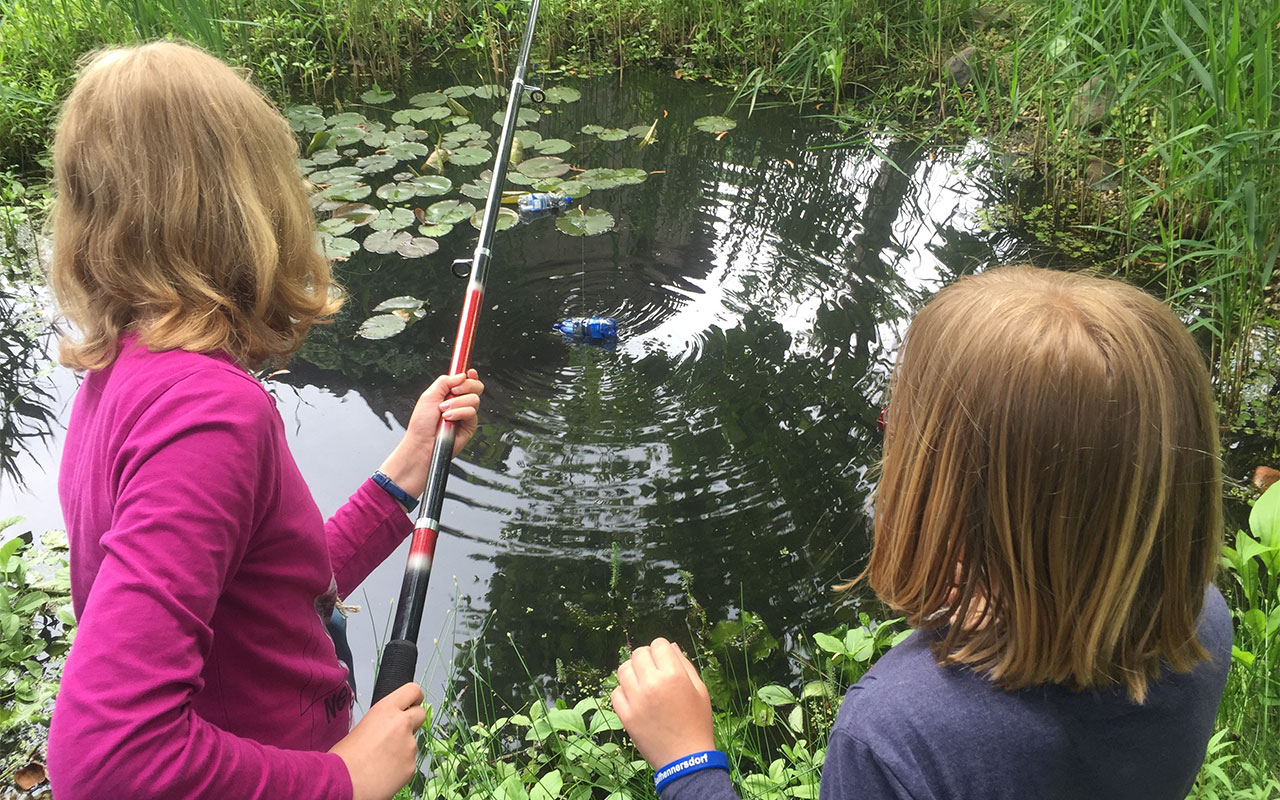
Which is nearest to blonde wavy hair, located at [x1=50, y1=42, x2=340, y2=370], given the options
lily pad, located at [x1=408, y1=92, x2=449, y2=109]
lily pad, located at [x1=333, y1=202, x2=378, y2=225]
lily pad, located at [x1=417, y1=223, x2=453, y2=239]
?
lily pad, located at [x1=417, y1=223, x2=453, y2=239]

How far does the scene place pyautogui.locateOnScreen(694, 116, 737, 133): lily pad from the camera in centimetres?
429

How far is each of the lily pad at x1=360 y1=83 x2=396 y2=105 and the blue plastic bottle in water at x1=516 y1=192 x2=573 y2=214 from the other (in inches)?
52.7

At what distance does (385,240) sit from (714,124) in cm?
169

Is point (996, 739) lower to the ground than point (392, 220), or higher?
higher

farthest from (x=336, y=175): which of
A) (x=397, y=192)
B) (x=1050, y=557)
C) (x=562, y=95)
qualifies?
(x=1050, y=557)

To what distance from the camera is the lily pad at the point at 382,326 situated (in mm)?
2932

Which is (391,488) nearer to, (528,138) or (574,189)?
(574,189)

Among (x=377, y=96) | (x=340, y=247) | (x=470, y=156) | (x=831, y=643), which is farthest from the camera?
(x=377, y=96)

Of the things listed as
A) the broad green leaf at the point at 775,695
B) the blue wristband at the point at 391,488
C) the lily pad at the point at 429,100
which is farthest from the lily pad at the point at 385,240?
the broad green leaf at the point at 775,695

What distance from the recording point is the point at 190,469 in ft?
2.66

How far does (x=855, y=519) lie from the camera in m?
2.31

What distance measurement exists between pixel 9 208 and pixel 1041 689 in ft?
12.7

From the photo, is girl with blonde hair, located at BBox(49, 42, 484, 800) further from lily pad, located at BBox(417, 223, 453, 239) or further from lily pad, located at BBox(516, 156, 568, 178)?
lily pad, located at BBox(516, 156, 568, 178)

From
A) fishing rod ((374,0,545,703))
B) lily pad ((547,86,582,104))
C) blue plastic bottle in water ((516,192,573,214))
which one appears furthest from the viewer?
lily pad ((547,86,582,104))
